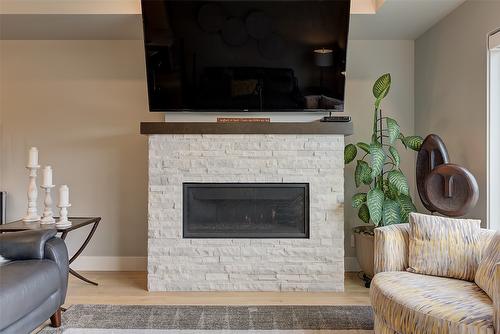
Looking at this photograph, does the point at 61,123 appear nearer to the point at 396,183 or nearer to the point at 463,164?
the point at 396,183

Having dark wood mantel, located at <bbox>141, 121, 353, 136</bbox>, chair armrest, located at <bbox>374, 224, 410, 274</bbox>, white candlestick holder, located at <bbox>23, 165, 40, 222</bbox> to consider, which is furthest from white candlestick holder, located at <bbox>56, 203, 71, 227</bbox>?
chair armrest, located at <bbox>374, 224, 410, 274</bbox>

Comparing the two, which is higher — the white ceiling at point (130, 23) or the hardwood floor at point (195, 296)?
the white ceiling at point (130, 23)

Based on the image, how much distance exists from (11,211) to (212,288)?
2239 mm

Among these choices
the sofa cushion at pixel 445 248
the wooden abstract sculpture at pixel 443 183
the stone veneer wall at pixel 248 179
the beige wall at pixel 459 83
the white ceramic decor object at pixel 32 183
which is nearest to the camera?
the sofa cushion at pixel 445 248

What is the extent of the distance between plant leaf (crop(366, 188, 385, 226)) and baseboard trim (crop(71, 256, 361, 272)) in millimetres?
898

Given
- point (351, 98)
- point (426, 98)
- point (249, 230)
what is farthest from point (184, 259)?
point (426, 98)

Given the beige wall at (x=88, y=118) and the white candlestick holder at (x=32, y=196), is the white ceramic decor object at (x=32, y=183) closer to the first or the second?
the white candlestick holder at (x=32, y=196)

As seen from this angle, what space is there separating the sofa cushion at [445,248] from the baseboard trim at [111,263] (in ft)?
8.41

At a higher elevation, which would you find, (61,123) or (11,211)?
(61,123)

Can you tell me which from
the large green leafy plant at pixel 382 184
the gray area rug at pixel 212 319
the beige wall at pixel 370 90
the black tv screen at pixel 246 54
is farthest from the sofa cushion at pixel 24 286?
the beige wall at pixel 370 90

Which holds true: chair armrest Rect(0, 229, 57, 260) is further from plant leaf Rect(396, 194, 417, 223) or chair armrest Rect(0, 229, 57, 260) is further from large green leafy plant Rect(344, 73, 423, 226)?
plant leaf Rect(396, 194, 417, 223)

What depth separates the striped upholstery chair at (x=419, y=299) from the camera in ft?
5.47

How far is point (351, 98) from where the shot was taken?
12.5 ft

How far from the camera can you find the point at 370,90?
380 centimetres
